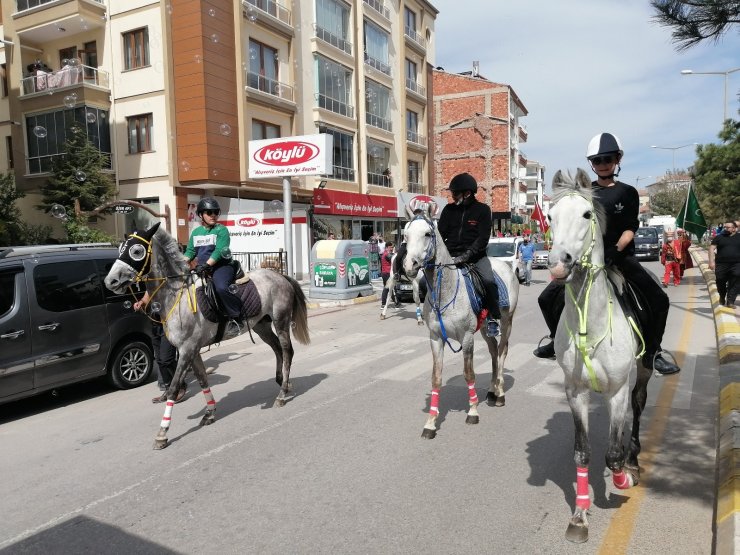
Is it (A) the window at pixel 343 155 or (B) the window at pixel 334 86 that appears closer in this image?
(B) the window at pixel 334 86

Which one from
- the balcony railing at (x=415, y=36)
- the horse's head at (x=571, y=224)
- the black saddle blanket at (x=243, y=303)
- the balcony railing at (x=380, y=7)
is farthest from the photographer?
the balcony railing at (x=415, y=36)

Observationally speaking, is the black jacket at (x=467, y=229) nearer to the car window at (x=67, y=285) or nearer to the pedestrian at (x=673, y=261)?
the car window at (x=67, y=285)

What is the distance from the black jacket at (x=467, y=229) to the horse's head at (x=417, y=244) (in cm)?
79

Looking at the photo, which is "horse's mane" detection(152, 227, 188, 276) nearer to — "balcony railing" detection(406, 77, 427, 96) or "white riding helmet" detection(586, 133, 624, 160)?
"white riding helmet" detection(586, 133, 624, 160)

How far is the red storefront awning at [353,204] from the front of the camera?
27.4 m

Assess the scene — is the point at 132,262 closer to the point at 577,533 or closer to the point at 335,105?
the point at 577,533

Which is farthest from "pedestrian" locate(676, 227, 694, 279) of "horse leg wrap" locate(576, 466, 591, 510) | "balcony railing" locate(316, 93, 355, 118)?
"balcony railing" locate(316, 93, 355, 118)

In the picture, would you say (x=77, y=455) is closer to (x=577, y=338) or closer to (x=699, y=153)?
(x=577, y=338)

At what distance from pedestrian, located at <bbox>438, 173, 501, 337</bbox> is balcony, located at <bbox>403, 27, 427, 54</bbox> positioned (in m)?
36.7

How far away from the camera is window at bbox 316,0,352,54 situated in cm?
2991

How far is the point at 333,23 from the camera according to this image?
103 ft

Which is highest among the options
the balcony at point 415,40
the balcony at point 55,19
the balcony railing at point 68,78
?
the balcony at point 415,40

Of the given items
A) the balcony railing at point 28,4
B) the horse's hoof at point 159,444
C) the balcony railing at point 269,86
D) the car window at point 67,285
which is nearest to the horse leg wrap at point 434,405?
the horse's hoof at point 159,444

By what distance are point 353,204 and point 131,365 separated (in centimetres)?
2267
